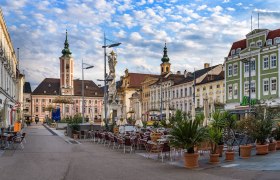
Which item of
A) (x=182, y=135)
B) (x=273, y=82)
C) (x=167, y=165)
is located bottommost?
(x=167, y=165)

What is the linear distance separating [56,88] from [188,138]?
488ft

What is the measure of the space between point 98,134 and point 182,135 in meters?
14.0

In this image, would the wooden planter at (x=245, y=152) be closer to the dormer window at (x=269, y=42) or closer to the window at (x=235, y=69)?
the dormer window at (x=269, y=42)

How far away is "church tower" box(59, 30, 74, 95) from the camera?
147125mm

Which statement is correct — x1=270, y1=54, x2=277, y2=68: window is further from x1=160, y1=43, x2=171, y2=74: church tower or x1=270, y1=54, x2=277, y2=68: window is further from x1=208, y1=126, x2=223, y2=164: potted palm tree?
x1=160, y1=43, x2=171, y2=74: church tower

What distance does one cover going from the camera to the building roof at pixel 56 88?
511 feet

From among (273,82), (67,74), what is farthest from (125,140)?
(67,74)

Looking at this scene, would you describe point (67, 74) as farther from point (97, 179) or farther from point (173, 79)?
point (97, 179)

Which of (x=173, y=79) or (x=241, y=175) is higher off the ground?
(x=173, y=79)

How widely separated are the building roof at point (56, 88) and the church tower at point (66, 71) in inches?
219

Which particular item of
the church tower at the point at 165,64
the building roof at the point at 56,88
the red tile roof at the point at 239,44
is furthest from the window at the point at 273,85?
the building roof at the point at 56,88

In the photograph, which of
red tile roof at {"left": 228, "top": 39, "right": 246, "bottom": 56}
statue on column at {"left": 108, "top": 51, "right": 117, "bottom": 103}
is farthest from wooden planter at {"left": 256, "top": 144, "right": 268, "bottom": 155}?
red tile roof at {"left": 228, "top": 39, "right": 246, "bottom": 56}

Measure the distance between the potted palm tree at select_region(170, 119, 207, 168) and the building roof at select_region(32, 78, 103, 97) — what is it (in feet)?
468

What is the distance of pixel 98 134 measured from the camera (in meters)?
27.1
